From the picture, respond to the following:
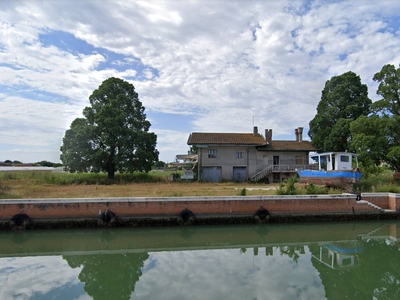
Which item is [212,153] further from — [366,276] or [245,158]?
[366,276]

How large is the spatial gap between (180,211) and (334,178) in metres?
10.8

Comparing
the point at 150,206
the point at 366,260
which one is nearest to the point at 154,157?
the point at 150,206

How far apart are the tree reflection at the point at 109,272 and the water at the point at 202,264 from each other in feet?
0.08

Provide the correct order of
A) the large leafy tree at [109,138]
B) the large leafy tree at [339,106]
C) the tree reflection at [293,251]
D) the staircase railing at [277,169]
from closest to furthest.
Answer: the tree reflection at [293,251] → the large leafy tree at [109,138] → the staircase railing at [277,169] → the large leafy tree at [339,106]

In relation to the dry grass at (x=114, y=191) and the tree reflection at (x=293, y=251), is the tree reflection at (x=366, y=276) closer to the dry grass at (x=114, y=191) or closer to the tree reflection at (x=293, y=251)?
the tree reflection at (x=293, y=251)

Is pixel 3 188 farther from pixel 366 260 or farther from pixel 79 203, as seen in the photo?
pixel 366 260

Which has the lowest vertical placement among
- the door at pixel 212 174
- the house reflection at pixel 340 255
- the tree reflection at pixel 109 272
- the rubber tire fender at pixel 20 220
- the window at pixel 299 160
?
the tree reflection at pixel 109 272

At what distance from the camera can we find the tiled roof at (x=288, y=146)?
31.6 meters

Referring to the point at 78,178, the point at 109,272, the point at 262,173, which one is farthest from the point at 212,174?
the point at 109,272

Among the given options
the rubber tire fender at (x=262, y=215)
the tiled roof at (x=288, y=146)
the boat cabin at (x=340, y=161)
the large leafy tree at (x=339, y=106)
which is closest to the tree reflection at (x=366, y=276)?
the rubber tire fender at (x=262, y=215)

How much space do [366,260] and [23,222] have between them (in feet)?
42.9

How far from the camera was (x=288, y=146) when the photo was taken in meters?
32.3

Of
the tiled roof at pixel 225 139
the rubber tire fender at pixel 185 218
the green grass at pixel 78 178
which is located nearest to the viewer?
the rubber tire fender at pixel 185 218

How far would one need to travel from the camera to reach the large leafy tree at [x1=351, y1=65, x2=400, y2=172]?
21.2 m
